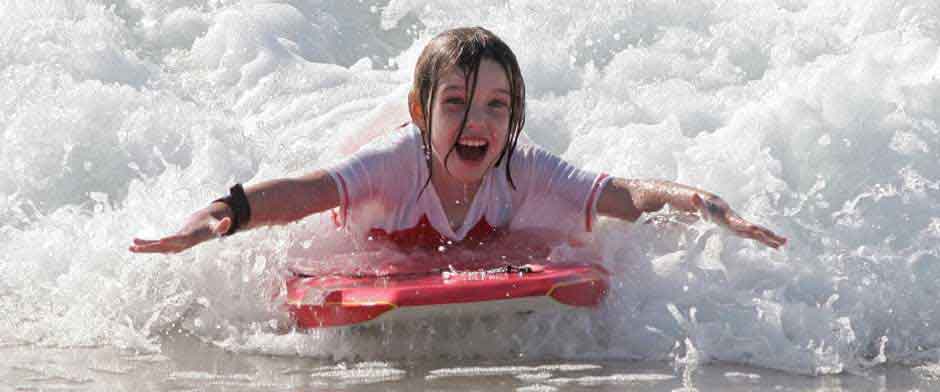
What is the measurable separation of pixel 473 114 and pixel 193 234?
1.02 metres

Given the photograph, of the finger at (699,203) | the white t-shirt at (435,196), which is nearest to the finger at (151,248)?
the white t-shirt at (435,196)

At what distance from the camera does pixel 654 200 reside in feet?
16.0

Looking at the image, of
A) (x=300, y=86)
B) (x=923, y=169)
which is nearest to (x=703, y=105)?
(x=923, y=169)

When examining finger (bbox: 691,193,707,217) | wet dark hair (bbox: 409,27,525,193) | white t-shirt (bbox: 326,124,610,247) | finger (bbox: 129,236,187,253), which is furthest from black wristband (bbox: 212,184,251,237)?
finger (bbox: 691,193,707,217)

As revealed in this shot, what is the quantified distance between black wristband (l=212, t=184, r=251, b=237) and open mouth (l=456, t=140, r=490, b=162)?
0.74m

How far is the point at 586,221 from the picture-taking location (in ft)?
16.2

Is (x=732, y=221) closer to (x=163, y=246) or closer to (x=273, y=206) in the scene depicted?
(x=273, y=206)

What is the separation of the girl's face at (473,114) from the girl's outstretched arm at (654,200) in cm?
52

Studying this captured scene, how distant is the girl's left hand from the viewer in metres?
4.43

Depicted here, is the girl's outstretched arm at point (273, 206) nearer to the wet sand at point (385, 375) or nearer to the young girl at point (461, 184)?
the young girl at point (461, 184)

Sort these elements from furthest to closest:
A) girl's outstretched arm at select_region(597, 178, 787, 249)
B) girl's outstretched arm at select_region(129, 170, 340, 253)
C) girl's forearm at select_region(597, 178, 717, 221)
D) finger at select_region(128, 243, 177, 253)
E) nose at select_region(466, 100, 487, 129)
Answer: girl's forearm at select_region(597, 178, 717, 221) → girl's outstretched arm at select_region(597, 178, 787, 249) → nose at select_region(466, 100, 487, 129) → girl's outstretched arm at select_region(129, 170, 340, 253) → finger at select_region(128, 243, 177, 253)

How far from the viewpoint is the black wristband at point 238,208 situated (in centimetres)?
438

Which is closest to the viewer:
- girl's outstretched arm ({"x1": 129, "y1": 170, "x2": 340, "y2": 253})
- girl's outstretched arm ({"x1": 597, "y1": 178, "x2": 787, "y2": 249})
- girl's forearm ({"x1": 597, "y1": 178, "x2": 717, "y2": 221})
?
girl's outstretched arm ({"x1": 129, "y1": 170, "x2": 340, "y2": 253})

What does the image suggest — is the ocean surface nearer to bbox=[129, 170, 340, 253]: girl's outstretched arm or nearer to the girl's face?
bbox=[129, 170, 340, 253]: girl's outstretched arm
